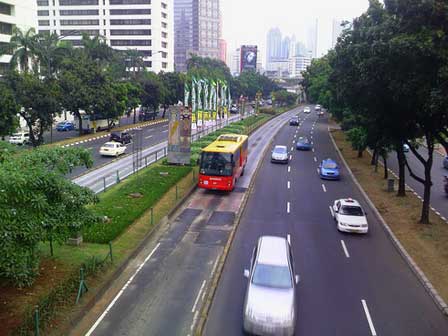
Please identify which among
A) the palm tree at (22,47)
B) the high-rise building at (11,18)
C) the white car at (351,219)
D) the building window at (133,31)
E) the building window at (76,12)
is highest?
the building window at (76,12)

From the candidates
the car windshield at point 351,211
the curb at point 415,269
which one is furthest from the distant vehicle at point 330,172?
the car windshield at point 351,211

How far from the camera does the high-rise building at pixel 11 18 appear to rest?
221ft

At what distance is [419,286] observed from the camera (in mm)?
18125

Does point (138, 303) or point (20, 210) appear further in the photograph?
point (138, 303)

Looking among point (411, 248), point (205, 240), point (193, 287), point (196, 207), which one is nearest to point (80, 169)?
point (196, 207)

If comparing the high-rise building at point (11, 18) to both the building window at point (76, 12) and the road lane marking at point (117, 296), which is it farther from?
the road lane marking at point (117, 296)

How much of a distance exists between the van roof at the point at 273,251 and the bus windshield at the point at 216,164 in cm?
1390

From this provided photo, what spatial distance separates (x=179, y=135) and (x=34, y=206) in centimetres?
2684

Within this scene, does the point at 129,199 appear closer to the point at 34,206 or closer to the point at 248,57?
the point at 34,206

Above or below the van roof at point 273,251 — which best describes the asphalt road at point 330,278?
below

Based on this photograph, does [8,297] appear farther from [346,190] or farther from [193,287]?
[346,190]

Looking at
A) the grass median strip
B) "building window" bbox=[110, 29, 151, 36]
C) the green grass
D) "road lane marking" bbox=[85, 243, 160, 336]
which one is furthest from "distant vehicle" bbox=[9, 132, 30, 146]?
"building window" bbox=[110, 29, 151, 36]

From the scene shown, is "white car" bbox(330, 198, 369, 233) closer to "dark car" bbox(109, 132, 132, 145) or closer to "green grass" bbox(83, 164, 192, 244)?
"green grass" bbox(83, 164, 192, 244)

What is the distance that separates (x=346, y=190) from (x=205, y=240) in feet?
51.5
